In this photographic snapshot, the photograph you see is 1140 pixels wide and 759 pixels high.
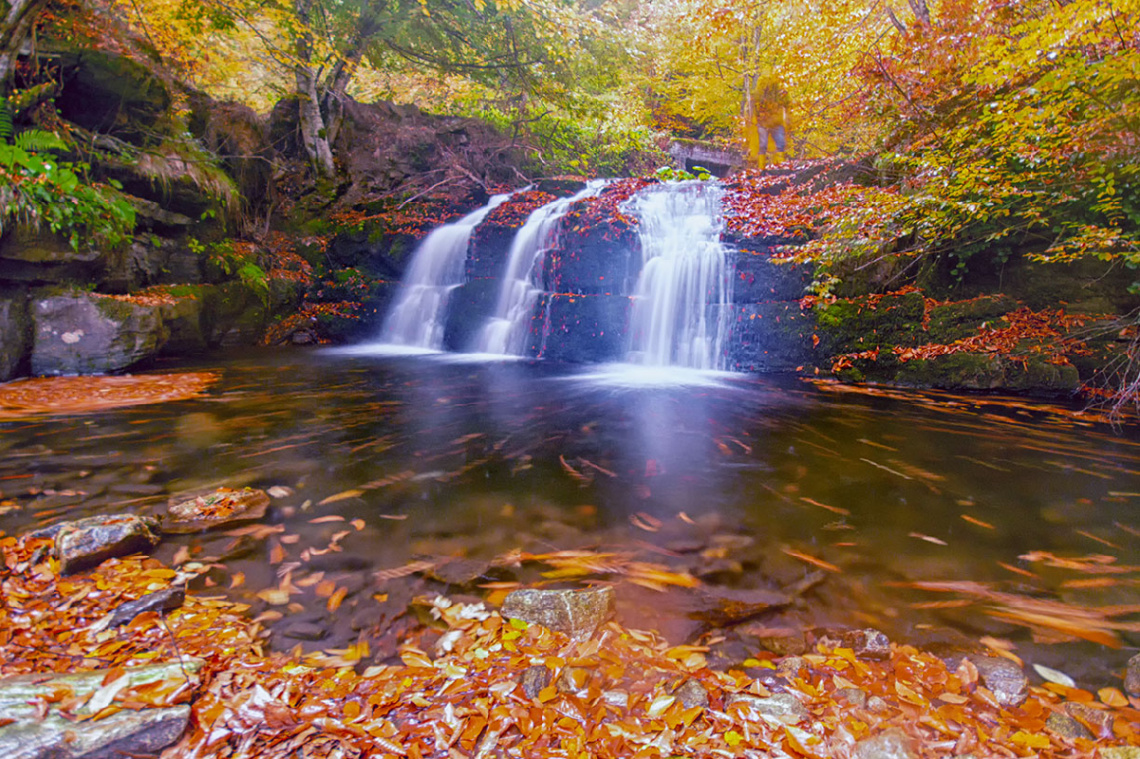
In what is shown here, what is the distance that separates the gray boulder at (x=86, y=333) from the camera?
22.2ft

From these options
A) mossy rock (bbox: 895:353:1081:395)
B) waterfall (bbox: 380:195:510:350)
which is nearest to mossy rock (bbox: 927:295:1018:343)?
mossy rock (bbox: 895:353:1081:395)

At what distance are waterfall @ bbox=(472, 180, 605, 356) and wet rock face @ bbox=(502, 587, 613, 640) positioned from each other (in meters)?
8.59

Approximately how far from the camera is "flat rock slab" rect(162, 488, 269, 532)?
2816 millimetres

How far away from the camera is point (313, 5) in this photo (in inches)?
463

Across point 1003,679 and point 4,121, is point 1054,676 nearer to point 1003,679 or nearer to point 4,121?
point 1003,679

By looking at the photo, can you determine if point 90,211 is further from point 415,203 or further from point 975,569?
point 975,569

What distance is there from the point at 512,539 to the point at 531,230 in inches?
395

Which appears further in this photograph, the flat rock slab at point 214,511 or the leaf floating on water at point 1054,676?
the flat rock slab at point 214,511

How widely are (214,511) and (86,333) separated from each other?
253 inches

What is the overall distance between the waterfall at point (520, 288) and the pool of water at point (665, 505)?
4.77 metres

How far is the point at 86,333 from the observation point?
23.0 feet

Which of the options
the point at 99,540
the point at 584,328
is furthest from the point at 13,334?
the point at 584,328

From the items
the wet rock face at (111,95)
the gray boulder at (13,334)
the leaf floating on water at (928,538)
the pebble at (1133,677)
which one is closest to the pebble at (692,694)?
the pebble at (1133,677)

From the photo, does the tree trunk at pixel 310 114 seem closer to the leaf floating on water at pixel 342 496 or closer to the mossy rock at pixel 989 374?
the leaf floating on water at pixel 342 496
